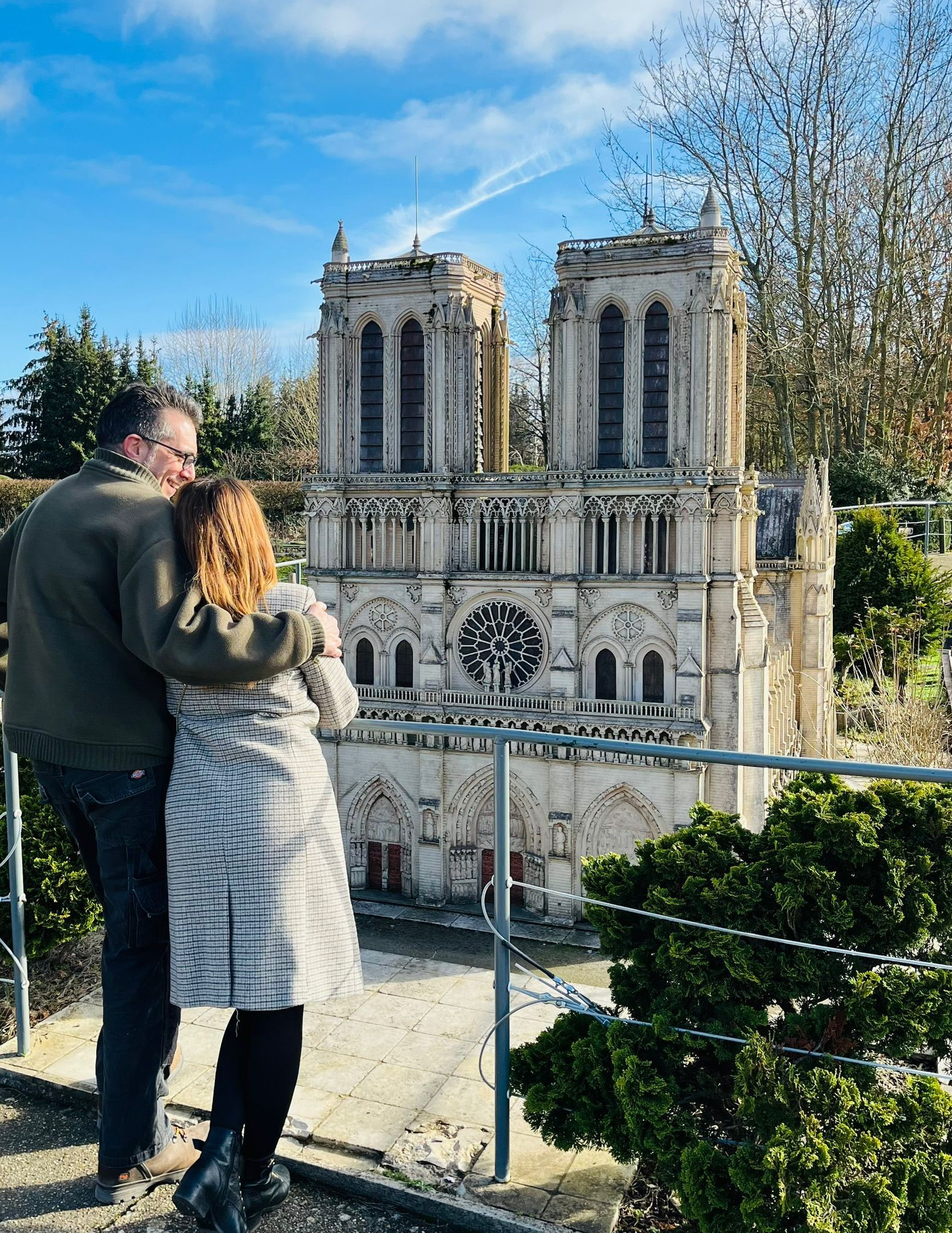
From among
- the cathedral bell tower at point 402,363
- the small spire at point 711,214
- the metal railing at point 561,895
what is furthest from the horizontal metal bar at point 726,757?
the cathedral bell tower at point 402,363

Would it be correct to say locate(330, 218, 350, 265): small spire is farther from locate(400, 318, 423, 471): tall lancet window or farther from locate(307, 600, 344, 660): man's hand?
locate(307, 600, 344, 660): man's hand

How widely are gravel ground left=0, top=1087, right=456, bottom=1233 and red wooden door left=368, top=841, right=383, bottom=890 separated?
26279 millimetres

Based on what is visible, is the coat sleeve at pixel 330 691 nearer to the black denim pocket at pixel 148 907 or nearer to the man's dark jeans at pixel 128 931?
the man's dark jeans at pixel 128 931

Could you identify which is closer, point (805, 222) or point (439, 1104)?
point (439, 1104)

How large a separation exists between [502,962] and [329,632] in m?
1.45

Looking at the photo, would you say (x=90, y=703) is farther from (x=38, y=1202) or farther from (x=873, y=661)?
(x=873, y=661)

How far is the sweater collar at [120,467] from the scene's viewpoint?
351 cm

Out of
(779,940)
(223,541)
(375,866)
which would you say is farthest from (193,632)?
(375,866)

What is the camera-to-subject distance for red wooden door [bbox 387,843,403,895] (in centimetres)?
2967

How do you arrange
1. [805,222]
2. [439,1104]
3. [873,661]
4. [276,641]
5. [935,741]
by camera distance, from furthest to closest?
[805,222] < [873,661] < [935,741] < [439,1104] < [276,641]

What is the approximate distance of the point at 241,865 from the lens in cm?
324

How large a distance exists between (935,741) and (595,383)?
12.5 m

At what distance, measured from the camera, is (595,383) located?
26.6 meters

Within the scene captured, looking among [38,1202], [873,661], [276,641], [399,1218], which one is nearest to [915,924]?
[399,1218]
